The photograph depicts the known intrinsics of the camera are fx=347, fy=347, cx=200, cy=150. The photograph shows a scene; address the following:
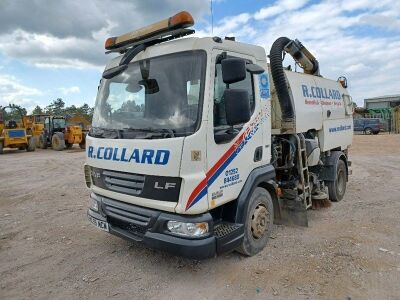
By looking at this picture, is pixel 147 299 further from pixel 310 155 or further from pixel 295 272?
pixel 310 155

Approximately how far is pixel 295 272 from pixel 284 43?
12.5 ft

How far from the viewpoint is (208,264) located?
426cm

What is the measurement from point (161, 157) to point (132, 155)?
412mm

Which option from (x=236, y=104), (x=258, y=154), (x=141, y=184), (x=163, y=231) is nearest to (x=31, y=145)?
(x=141, y=184)

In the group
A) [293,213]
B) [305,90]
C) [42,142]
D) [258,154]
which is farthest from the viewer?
[42,142]

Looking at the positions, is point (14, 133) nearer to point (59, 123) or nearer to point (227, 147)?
point (59, 123)

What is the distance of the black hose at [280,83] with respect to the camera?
17.5ft

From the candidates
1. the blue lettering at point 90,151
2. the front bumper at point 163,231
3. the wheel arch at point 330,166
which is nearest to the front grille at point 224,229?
Result: the front bumper at point 163,231

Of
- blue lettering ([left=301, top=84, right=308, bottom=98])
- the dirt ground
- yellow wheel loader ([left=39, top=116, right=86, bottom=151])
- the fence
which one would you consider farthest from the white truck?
the fence

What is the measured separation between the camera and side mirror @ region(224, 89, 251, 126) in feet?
11.5

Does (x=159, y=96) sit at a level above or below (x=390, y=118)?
above

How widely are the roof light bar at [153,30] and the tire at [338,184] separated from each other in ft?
15.2

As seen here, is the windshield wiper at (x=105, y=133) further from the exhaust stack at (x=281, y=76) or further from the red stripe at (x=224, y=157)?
the exhaust stack at (x=281, y=76)

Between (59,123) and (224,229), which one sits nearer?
(224,229)
